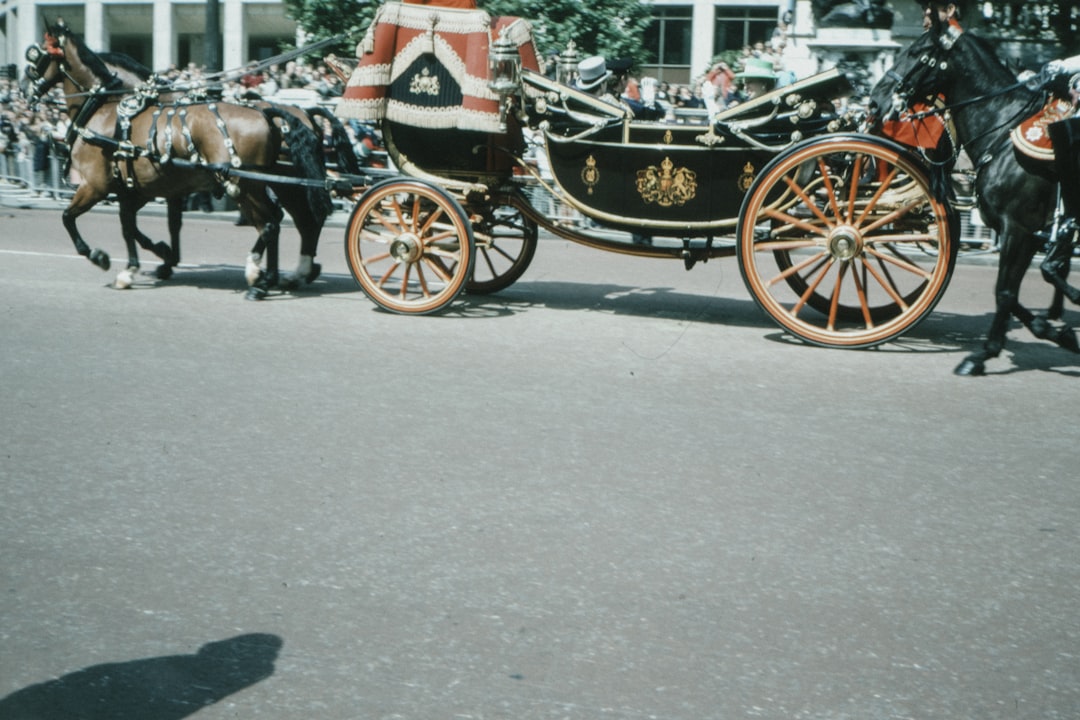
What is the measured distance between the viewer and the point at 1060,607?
396 centimetres

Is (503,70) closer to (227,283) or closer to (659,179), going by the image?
(659,179)

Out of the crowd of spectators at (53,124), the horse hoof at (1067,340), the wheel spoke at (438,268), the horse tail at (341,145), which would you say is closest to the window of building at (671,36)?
the crowd of spectators at (53,124)

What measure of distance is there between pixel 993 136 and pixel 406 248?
12.0 ft

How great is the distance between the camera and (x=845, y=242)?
7.57m

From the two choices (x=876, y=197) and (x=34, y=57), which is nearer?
(x=876, y=197)

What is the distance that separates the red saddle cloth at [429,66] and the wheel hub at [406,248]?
29.1 inches

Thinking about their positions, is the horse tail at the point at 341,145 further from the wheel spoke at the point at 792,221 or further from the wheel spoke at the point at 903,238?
the wheel spoke at the point at 903,238

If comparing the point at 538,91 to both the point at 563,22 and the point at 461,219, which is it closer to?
the point at 461,219

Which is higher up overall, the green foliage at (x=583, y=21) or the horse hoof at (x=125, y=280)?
the green foliage at (x=583, y=21)

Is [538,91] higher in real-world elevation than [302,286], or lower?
higher

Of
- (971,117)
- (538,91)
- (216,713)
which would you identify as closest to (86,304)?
(538,91)

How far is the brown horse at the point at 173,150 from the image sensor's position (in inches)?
372

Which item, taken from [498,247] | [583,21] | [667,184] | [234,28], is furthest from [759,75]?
[234,28]

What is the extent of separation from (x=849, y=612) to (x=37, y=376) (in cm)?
455
